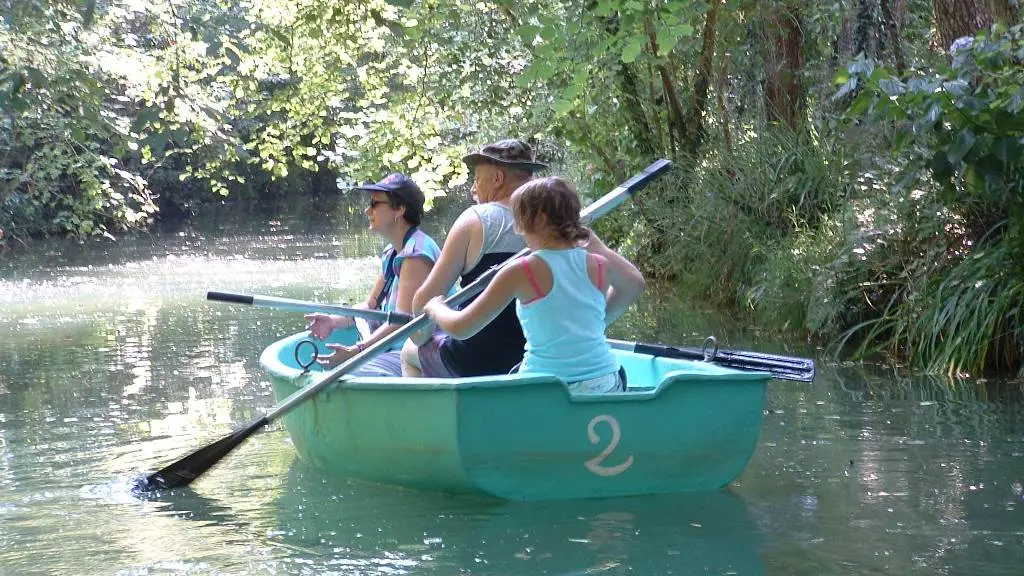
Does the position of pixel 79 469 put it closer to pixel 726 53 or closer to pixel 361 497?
pixel 361 497

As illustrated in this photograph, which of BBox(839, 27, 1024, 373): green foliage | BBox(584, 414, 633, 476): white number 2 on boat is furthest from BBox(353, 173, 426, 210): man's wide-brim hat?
BBox(839, 27, 1024, 373): green foliage

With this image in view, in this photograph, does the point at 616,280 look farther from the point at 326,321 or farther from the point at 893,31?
the point at 893,31

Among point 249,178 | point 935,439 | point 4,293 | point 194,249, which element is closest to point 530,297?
point 935,439

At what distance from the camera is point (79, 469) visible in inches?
235

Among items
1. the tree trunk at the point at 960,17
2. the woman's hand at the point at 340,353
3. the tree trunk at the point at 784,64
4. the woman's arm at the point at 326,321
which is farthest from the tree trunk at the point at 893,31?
the woman's hand at the point at 340,353

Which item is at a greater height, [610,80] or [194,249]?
[610,80]

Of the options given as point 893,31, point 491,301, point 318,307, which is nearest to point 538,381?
point 491,301

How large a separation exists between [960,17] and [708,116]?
17.2 ft

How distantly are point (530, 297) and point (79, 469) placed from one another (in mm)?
2468

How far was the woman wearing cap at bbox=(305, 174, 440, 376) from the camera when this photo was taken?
5633 millimetres

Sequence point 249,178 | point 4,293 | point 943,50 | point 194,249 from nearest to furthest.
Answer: point 943,50
point 4,293
point 194,249
point 249,178

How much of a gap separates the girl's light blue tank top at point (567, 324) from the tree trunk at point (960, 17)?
13.9ft

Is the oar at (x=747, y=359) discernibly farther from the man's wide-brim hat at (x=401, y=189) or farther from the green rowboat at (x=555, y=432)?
the man's wide-brim hat at (x=401, y=189)

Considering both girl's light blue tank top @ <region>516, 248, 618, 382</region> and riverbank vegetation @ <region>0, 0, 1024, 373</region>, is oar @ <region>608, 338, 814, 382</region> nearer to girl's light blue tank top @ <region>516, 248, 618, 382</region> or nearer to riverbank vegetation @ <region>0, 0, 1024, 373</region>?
girl's light blue tank top @ <region>516, 248, 618, 382</region>
